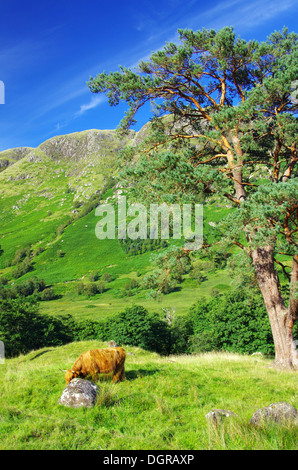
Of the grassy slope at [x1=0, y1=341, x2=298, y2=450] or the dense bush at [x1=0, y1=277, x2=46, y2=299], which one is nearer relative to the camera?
the grassy slope at [x1=0, y1=341, x2=298, y2=450]

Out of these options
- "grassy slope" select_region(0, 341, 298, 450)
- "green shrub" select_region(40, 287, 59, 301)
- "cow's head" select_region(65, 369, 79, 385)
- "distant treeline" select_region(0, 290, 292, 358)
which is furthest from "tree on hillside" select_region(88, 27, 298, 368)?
"green shrub" select_region(40, 287, 59, 301)

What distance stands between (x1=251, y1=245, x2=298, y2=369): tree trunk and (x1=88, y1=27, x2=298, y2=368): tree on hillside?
5cm

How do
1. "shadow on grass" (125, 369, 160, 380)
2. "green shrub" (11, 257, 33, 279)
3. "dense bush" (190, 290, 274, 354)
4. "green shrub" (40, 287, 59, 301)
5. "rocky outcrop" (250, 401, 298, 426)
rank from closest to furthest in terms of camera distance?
"rocky outcrop" (250, 401, 298, 426) < "shadow on grass" (125, 369, 160, 380) < "dense bush" (190, 290, 274, 354) < "green shrub" (40, 287, 59, 301) < "green shrub" (11, 257, 33, 279)

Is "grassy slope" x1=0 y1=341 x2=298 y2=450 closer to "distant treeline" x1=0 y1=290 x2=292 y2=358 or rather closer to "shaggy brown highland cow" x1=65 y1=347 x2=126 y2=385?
"shaggy brown highland cow" x1=65 y1=347 x2=126 y2=385

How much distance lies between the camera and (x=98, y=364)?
31.3 ft

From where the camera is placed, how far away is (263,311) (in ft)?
163

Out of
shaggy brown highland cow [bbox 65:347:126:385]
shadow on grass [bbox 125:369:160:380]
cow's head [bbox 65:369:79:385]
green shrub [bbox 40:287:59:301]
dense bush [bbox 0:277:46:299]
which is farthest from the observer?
dense bush [bbox 0:277:46:299]

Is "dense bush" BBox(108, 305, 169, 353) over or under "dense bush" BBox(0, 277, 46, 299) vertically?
over

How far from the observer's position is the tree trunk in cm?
1405

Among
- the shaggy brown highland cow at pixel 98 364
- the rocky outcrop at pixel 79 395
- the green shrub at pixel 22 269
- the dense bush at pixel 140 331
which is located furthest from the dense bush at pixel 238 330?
the green shrub at pixel 22 269

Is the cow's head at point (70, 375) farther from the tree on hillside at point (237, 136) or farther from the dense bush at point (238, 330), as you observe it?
the dense bush at point (238, 330)

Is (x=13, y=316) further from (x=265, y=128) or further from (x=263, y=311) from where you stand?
(x=265, y=128)

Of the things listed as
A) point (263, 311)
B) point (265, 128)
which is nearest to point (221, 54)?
point (265, 128)

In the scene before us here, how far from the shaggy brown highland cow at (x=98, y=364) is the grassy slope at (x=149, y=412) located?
0.44m
